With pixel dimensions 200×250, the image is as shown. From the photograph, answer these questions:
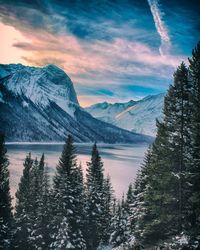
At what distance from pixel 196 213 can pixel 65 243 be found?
743 inches

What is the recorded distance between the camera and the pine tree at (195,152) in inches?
872

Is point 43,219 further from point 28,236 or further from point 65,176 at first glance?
point 65,176

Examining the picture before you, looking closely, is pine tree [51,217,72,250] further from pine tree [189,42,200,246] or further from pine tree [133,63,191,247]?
pine tree [189,42,200,246]

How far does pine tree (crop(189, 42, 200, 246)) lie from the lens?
22.1 m

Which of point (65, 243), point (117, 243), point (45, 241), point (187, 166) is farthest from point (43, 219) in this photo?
point (187, 166)

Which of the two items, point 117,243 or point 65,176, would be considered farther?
point 117,243

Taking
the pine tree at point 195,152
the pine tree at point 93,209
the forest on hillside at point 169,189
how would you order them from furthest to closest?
1. the pine tree at point 93,209
2. the forest on hillside at point 169,189
3. the pine tree at point 195,152

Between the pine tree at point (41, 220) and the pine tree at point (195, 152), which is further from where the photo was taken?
the pine tree at point (41, 220)

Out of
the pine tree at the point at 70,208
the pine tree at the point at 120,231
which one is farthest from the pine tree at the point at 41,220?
the pine tree at the point at 120,231

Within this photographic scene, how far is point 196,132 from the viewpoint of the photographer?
22969 mm

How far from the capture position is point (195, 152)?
24.0 metres

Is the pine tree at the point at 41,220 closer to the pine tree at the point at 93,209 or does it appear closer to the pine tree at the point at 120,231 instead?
the pine tree at the point at 93,209

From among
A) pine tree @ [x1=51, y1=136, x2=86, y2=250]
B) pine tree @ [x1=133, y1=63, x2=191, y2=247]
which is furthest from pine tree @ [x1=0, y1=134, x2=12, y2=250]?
pine tree @ [x1=133, y1=63, x2=191, y2=247]

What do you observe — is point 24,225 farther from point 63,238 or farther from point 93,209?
point 63,238
